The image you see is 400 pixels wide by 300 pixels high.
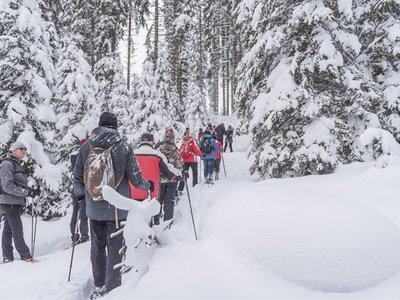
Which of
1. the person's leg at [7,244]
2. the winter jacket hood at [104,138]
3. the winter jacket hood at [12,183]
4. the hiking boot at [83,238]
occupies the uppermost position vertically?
the winter jacket hood at [104,138]

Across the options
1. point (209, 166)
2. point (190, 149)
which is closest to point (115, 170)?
point (190, 149)

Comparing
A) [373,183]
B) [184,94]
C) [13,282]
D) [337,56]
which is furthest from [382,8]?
[184,94]

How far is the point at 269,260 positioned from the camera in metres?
4.10

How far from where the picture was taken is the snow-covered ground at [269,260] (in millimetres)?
3766

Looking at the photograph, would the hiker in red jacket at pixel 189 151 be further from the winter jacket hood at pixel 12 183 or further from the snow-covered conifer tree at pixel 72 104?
the winter jacket hood at pixel 12 183

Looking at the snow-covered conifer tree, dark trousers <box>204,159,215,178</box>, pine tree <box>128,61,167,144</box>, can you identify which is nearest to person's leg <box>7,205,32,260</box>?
the snow-covered conifer tree

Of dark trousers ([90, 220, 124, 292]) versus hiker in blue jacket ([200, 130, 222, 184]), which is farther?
hiker in blue jacket ([200, 130, 222, 184])

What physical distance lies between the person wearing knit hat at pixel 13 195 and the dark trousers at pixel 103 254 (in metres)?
2.98

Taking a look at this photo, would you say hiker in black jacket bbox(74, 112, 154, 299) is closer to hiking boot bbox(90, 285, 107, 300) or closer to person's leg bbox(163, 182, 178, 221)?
hiking boot bbox(90, 285, 107, 300)

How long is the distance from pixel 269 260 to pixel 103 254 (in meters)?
2.24

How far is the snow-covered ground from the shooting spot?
377cm

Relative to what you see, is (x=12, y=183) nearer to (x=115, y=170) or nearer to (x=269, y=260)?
(x=115, y=170)

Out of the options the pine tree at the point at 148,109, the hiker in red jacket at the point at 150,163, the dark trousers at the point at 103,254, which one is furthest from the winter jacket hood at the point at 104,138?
the pine tree at the point at 148,109

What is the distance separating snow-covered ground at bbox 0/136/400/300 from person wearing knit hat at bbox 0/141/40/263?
1.28 m
